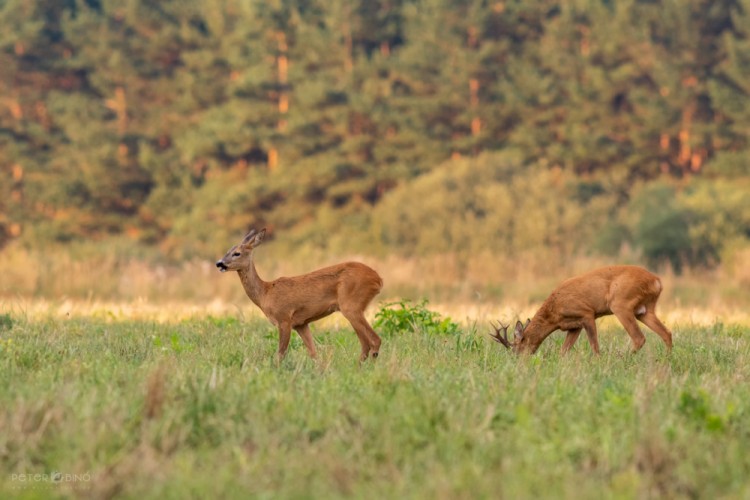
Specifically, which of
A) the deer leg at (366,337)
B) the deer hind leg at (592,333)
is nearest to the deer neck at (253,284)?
the deer leg at (366,337)

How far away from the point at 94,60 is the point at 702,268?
Answer: 29.5m

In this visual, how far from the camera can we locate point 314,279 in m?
9.95

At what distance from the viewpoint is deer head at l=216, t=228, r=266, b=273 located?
1026cm

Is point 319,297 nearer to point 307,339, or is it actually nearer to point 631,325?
point 307,339

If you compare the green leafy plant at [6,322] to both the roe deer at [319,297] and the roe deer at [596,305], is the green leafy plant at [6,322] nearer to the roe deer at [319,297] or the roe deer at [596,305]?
the roe deer at [319,297]

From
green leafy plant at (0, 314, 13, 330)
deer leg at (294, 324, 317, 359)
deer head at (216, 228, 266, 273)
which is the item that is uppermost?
deer head at (216, 228, 266, 273)

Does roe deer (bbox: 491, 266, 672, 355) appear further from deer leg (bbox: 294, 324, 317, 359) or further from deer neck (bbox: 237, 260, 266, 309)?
deer neck (bbox: 237, 260, 266, 309)

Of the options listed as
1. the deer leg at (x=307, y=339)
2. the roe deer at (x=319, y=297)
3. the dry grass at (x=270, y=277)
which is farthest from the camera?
the dry grass at (x=270, y=277)

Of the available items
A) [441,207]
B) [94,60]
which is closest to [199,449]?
[441,207]

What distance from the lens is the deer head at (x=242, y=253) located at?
10.3 m

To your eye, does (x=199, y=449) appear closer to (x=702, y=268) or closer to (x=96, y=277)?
(x=96, y=277)

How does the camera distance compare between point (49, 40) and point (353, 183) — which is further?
point (49, 40)

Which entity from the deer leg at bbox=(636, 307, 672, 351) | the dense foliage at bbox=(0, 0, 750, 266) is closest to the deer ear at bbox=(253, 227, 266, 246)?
the deer leg at bbox=(636, 307, 672, 351)

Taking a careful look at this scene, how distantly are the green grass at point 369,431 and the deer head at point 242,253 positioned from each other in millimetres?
2106
